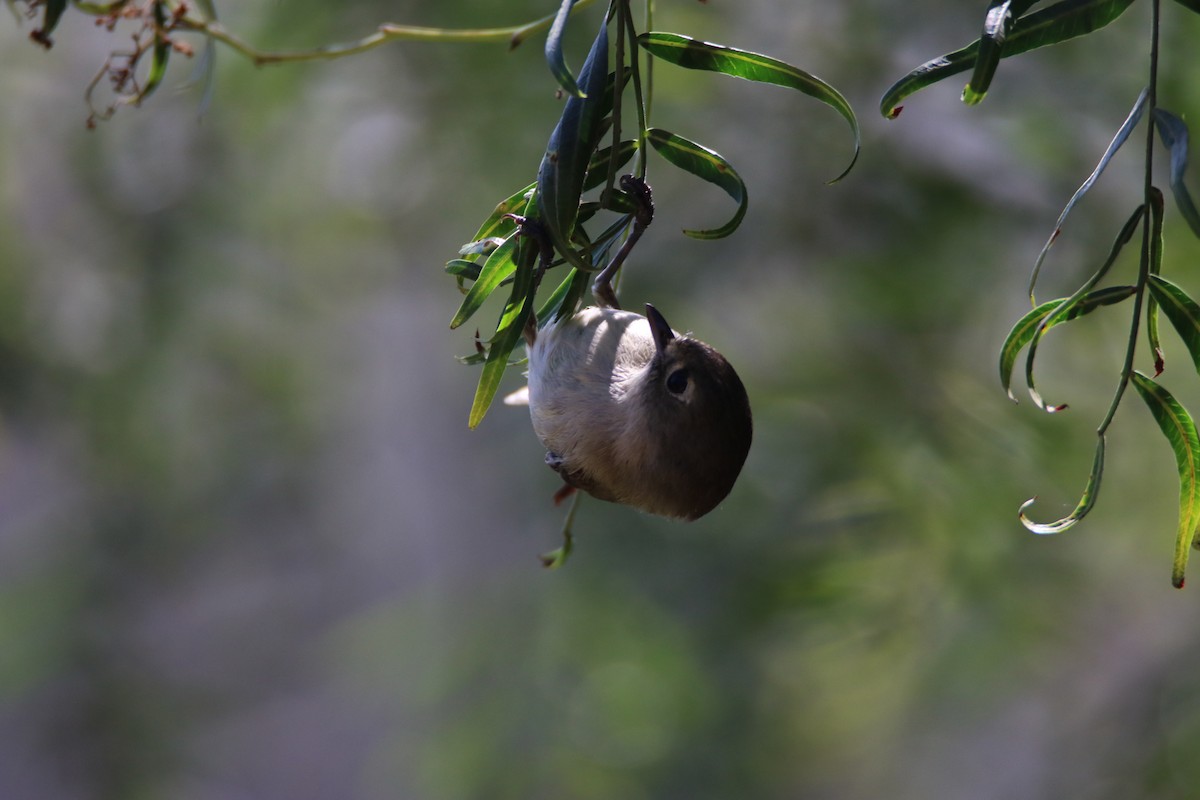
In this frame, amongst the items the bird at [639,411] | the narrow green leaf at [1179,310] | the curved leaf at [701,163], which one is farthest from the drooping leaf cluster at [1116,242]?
the bird at [639,411]

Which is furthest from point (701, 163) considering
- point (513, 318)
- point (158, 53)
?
point (158, 53)

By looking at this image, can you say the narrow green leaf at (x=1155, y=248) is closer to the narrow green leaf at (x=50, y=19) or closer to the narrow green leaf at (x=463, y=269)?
the narrow green leaf at (x=463, y=269)

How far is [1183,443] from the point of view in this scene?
713 mm

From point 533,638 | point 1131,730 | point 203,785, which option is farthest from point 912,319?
point 203,785

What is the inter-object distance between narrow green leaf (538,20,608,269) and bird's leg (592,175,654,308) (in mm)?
133

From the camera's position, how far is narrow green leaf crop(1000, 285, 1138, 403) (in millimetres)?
712

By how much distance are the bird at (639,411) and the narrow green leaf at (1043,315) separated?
18.4 inches

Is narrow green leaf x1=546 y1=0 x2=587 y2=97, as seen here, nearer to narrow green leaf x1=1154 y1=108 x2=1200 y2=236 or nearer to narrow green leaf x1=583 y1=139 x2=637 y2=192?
narrow green leaf x1=583 y1=139 x2=637 y2=192

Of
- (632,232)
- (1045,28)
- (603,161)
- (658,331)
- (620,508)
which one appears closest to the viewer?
(1045,28)

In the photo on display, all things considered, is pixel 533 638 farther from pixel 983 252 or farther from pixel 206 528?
pixel 983 252

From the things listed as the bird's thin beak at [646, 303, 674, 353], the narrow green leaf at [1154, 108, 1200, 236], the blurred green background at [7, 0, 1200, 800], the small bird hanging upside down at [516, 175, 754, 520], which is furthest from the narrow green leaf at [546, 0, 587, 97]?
the blurred green background at [7, 0, 1200, 800]

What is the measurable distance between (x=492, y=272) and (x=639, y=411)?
550 mm

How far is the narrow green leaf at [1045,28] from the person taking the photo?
68 centimetres

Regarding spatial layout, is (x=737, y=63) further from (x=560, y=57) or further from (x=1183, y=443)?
(x=1183, y=443)
